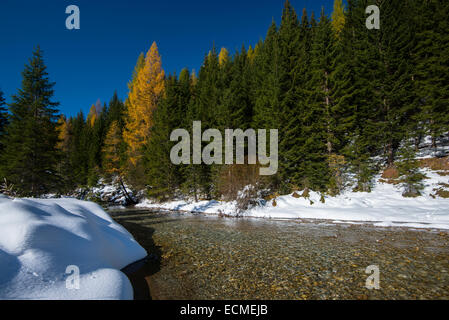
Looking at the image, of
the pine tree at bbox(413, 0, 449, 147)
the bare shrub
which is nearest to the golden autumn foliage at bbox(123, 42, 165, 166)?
the bare shrub

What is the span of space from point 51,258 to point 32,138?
56.7ft

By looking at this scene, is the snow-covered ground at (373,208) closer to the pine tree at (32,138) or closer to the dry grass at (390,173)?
the dry grass at (390,173)

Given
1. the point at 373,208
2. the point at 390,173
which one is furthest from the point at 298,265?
the point at 390,173

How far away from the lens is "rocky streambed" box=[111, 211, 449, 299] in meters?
3.83

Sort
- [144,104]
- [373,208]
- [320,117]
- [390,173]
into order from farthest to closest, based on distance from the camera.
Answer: [144,104]
[320,117]
[390,173]
[373,208]

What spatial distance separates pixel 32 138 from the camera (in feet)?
49.4

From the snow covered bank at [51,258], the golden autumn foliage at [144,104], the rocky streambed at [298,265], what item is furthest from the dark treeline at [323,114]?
the snow covered bank at [51,258]

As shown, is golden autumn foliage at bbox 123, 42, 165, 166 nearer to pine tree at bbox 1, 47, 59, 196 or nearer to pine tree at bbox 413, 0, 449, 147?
pine tree at bbox 1, 47, 59, 196

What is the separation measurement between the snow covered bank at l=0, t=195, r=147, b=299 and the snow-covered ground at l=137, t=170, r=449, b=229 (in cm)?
1096

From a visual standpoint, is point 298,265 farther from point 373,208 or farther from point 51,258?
point 373,208
